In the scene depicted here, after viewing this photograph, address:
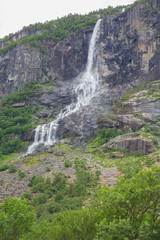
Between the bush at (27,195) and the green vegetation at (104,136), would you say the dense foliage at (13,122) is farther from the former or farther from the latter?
the bush at (27,195)

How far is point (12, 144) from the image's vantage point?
48.7 meters

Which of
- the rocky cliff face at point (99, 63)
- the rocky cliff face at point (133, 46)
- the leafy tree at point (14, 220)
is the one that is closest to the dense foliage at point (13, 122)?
the rocky cliff face at point (99, 63)

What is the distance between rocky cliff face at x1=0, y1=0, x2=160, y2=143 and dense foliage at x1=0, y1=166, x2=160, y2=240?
118 feet

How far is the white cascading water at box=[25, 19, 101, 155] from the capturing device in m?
49.8

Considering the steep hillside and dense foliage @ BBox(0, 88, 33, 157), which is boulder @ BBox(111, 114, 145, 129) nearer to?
the steep hillside

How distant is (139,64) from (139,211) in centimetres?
5785

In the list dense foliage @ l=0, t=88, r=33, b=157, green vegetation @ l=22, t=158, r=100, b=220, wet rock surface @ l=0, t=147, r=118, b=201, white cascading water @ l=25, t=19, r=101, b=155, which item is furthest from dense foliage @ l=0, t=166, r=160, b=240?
dense foliage @ l=0, t=88, r=33, b=157

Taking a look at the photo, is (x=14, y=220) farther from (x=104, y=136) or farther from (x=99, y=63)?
(x=99, y=63)

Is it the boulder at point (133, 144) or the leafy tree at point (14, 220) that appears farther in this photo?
the boulder at point (133, 144)

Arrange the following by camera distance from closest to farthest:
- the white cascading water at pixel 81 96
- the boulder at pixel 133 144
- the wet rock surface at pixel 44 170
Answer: the wet rock surface at pixel 44 170 < the boulder at pixel 133 144 < the white cascading water at pixel 81 96

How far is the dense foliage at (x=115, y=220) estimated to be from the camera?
8680 millimetres

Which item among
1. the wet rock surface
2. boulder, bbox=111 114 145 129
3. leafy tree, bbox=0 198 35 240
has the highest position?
boulder, bbox=111 114 145 129

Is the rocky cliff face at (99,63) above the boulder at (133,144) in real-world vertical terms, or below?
above

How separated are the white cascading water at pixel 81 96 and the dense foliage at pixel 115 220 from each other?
35470 mm
